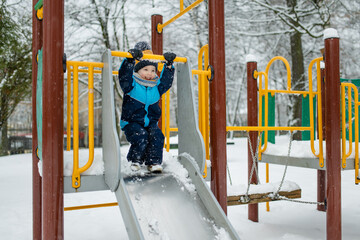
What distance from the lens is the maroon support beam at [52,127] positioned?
238 centimetres

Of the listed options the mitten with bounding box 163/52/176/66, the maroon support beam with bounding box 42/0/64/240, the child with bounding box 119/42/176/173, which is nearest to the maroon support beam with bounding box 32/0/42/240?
the maroon support beam with bounding box 42/0/64/240

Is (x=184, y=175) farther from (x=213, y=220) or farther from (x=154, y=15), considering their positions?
(x=154, y=15)

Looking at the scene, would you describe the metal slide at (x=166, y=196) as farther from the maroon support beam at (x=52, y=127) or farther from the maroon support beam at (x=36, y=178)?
the maroon support beam at (x=36, y=178)

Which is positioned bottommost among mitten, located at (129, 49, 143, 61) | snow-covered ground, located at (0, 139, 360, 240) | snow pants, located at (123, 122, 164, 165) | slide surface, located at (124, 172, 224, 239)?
snow-covered ground, located at (0, 139, 360, 240)

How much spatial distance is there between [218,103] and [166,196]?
0.90m

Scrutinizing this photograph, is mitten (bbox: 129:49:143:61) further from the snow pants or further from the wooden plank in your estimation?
the wooden plank

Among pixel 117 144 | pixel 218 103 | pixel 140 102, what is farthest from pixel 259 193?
pixel 117 144

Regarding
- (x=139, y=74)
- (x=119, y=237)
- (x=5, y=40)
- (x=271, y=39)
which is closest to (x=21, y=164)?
(x=5, y=40)

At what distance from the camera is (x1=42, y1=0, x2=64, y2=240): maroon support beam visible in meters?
2.38

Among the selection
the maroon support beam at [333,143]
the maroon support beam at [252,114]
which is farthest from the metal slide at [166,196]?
the maroon support beam at [252,114]

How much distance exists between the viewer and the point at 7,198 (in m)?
6.09

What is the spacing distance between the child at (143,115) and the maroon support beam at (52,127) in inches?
26.9

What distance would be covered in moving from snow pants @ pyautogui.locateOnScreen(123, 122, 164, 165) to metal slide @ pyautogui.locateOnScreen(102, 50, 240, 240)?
7.3 inches

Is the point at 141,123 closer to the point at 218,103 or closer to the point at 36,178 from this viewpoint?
the point at 218,103
